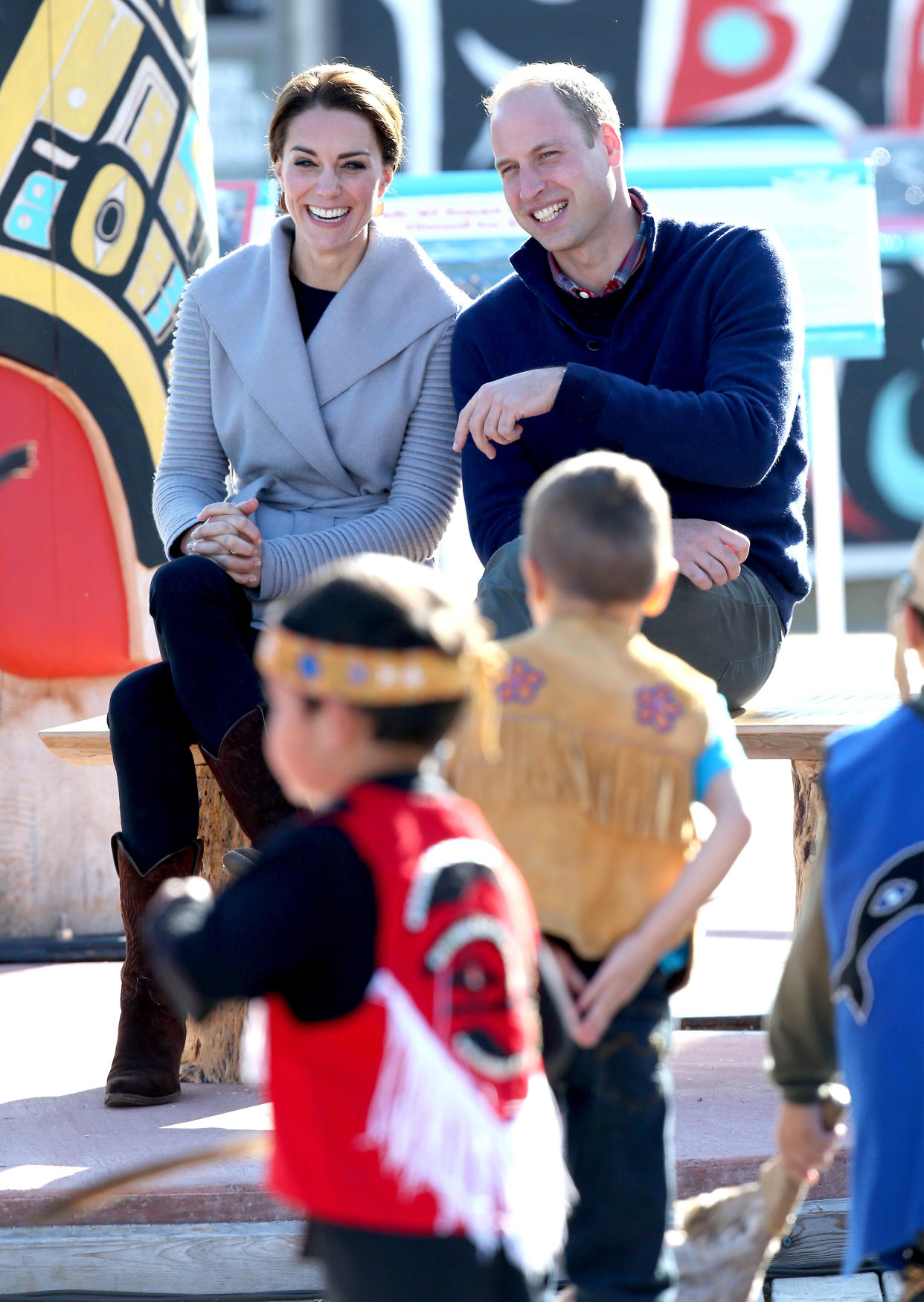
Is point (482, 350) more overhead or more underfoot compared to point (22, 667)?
more overhead

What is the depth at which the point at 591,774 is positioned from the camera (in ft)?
5.40

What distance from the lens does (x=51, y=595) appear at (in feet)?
11.9

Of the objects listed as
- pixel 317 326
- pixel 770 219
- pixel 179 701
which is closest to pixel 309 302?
pixel 317 326

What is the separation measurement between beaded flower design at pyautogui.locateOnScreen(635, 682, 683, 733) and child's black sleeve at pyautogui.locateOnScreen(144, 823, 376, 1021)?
441 millimetres

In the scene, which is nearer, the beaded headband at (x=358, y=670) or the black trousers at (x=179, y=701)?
the beaded headband at (x=358, y=670)

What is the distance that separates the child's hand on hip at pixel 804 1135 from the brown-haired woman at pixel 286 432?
1157 mm

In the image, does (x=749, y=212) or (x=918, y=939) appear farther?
(x=749, y=212)

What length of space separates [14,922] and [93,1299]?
1578mm

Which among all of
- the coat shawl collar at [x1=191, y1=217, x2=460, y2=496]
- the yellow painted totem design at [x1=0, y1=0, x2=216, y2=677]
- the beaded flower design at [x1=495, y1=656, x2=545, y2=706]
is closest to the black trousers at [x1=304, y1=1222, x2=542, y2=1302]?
the beaded flower design at [x1=495, y1=656, x2=545, y2=706]

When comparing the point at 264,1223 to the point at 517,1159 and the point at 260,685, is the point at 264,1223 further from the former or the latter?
the point at 517,1159

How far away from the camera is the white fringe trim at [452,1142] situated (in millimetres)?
1268

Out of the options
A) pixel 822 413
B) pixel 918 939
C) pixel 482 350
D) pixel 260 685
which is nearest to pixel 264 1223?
pixel 260 685

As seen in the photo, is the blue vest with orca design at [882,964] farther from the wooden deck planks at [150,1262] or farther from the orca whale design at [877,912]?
the wooden deck planks at [150,1262]

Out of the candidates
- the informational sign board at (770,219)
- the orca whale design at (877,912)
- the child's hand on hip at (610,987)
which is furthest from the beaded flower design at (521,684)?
the informational sign board at (770,219)
